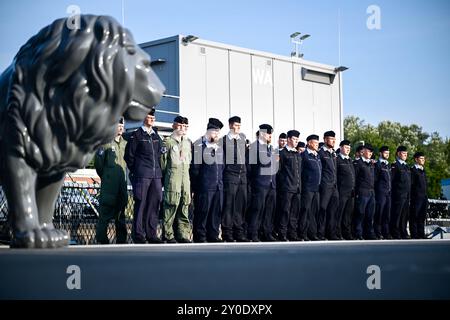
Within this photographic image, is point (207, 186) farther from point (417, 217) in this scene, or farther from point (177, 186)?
point (417, 217)

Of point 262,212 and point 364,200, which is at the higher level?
point 364,200

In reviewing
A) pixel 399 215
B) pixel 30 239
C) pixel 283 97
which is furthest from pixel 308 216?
pixel 30 239

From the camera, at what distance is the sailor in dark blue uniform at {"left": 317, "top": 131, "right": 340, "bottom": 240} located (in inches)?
379

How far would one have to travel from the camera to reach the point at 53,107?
2.93 m

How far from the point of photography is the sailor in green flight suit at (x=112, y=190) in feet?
24.0

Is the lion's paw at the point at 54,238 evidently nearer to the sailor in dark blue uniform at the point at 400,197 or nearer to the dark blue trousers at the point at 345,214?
the dark blue trousers at the point at 345,214

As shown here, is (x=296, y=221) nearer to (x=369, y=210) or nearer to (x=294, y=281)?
(x=369, y=210)

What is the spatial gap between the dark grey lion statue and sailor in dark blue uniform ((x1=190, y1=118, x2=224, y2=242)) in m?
4.75

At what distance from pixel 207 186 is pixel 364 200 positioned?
3520 millimetres

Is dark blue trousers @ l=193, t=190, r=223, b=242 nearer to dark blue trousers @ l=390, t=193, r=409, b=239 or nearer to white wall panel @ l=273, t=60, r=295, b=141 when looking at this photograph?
dark blue trousers @ l=390, t=193, r=409, b=239

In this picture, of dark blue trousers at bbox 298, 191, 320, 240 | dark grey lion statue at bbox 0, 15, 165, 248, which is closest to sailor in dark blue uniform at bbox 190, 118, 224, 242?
dark blue trousers at bbox 298, 191, 320, 240

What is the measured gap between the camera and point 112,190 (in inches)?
292

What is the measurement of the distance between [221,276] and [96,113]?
1222 millimetres
